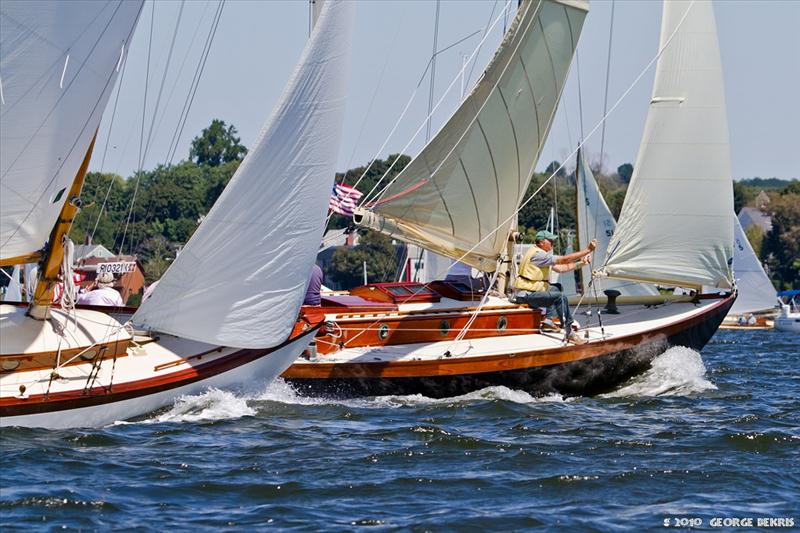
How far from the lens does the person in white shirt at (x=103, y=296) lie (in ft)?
53.2

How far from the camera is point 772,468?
465 inches

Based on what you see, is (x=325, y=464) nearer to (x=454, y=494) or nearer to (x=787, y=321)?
(x=454, y=494)

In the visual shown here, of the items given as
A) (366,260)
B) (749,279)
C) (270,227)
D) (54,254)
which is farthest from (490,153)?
(366,260)

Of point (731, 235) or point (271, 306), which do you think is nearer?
point (271, 306)

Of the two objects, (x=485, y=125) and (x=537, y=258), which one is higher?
(x=485, y=125)

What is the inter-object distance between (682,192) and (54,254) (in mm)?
8355

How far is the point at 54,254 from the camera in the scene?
44.9ft

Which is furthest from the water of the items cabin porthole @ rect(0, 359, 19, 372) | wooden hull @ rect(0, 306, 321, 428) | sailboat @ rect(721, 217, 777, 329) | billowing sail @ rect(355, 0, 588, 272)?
sailboat @ rect(721, 217, 777, 329)

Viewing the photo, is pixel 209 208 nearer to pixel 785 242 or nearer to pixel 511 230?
pixel 785 242

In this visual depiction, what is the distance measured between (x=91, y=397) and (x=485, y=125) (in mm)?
6813

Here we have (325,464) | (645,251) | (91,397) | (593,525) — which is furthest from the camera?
(645,251)

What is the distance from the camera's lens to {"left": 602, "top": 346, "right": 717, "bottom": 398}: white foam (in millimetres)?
16641

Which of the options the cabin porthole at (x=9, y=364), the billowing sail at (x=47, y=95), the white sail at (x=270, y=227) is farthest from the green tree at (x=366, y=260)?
the cabin porthole at (x=9, y=364)

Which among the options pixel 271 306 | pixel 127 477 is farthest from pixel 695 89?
pixel 127 477
